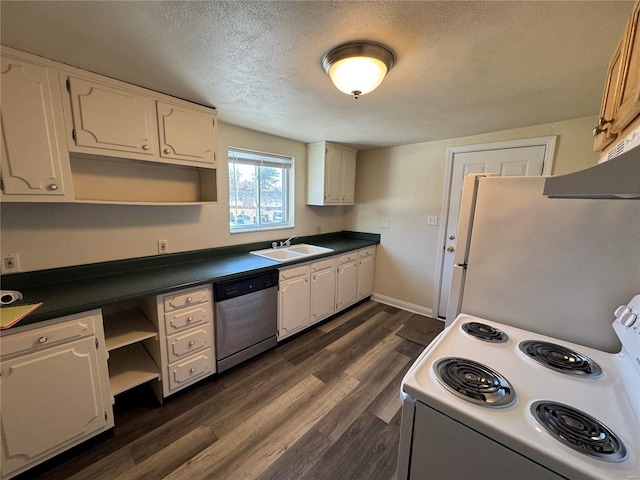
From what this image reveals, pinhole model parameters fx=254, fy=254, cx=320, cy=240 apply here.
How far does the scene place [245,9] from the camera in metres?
1.00

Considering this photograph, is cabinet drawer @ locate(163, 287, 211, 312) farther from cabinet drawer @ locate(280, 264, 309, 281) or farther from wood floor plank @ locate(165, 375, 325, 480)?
wood floor plank @ locate(165, 375, 325, 480)

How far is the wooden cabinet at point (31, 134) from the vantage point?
1294 millimetres

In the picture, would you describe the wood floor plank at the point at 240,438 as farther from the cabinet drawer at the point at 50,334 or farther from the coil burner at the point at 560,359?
the coil burner at the point at 560,359

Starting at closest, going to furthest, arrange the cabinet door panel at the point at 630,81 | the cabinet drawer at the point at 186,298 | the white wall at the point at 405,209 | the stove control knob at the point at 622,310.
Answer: the cabinet door panel at the point at 630,81 → the stove control knob at the point at 622,310 → the cabinet drawer at the point at 186,298 → the white wall at the point at 405,209

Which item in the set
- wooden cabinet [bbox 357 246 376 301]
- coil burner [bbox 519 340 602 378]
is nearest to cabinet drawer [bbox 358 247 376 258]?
wooden cabinet [bbox 357 246 376 301]

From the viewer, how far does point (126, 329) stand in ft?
5.63

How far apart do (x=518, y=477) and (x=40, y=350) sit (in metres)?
1.99

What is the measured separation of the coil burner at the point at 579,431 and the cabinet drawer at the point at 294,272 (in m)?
1.91

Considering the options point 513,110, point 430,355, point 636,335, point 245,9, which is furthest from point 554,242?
point 245,9

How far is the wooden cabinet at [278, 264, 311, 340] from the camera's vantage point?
2.43m

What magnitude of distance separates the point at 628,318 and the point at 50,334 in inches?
97.8

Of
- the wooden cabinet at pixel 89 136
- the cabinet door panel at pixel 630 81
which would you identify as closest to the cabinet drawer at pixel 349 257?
the wooden cabinet at pixel 89 136

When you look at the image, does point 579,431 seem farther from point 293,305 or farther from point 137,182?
point 137,182

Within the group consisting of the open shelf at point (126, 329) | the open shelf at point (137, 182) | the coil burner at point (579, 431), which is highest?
the open shelf at point (137, 182)
